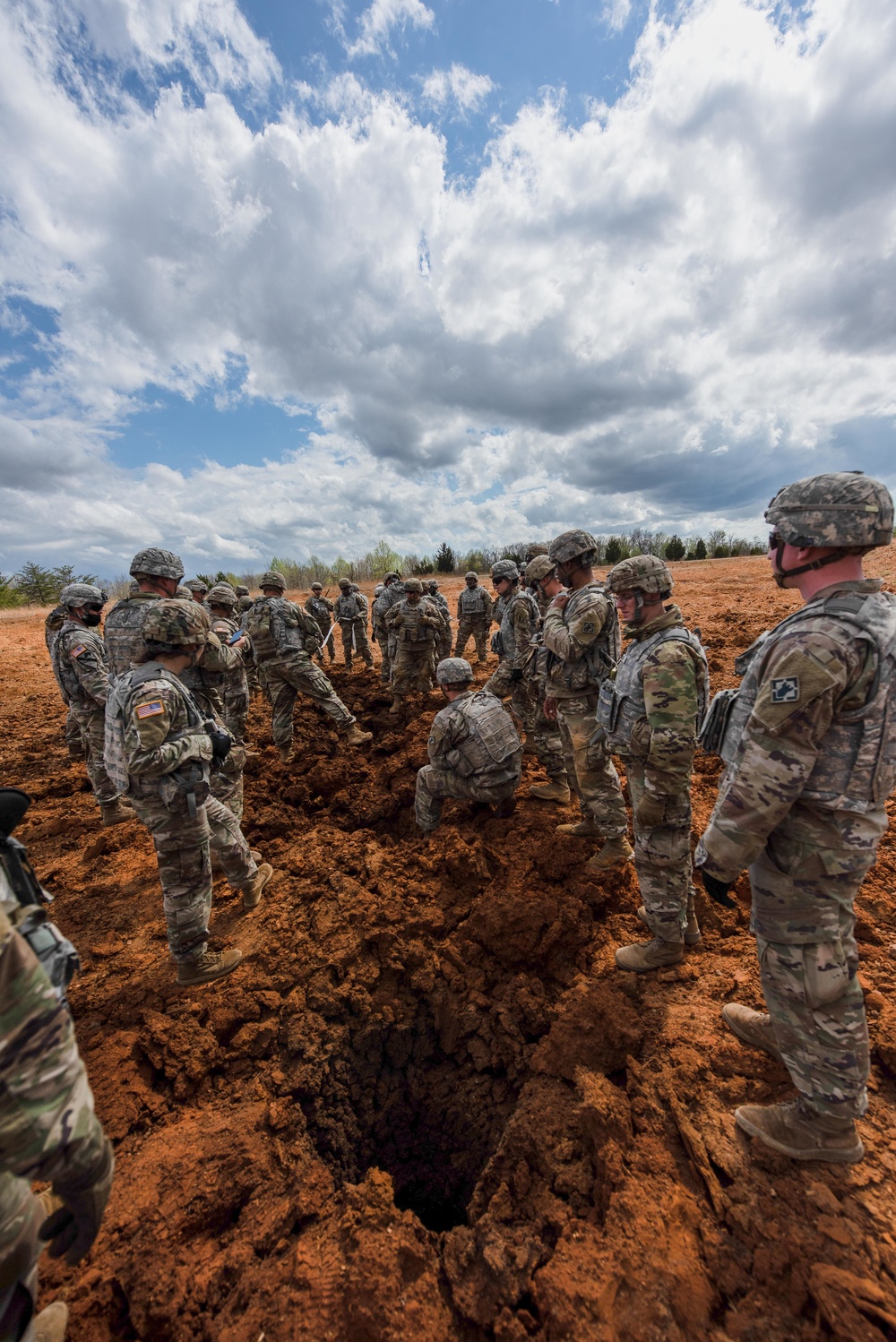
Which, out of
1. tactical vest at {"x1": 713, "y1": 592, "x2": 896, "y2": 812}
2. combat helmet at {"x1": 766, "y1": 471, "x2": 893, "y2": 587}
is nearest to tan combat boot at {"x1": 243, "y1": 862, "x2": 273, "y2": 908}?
tactical vest at {"x1": 713, "y1": 592, "x2": 896, "y2": 812}

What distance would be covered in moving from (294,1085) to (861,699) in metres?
3.26

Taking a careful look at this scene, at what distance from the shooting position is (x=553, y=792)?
5145 millimetres

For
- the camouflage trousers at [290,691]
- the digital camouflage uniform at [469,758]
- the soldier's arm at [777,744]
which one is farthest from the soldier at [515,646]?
the soldier's arm at [777,744]

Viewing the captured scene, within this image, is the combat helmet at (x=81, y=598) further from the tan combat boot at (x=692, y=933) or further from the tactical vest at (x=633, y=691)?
the tan combat boot at (x=692, y=933)

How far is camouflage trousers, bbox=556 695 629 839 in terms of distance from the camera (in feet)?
12.8

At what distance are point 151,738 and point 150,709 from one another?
6.7 inches

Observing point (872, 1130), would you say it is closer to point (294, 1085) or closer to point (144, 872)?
point (294, 1085)

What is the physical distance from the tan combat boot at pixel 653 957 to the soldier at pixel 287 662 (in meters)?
4.71

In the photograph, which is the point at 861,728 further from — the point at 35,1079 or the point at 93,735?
the point at 93,735

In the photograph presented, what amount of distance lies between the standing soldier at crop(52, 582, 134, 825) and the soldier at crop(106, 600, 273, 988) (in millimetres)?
2918

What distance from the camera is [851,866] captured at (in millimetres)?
1824

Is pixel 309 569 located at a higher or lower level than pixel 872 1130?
higher

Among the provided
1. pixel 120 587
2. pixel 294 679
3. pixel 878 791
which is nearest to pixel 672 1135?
pixel 878 791

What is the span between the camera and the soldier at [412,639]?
27.4ft
